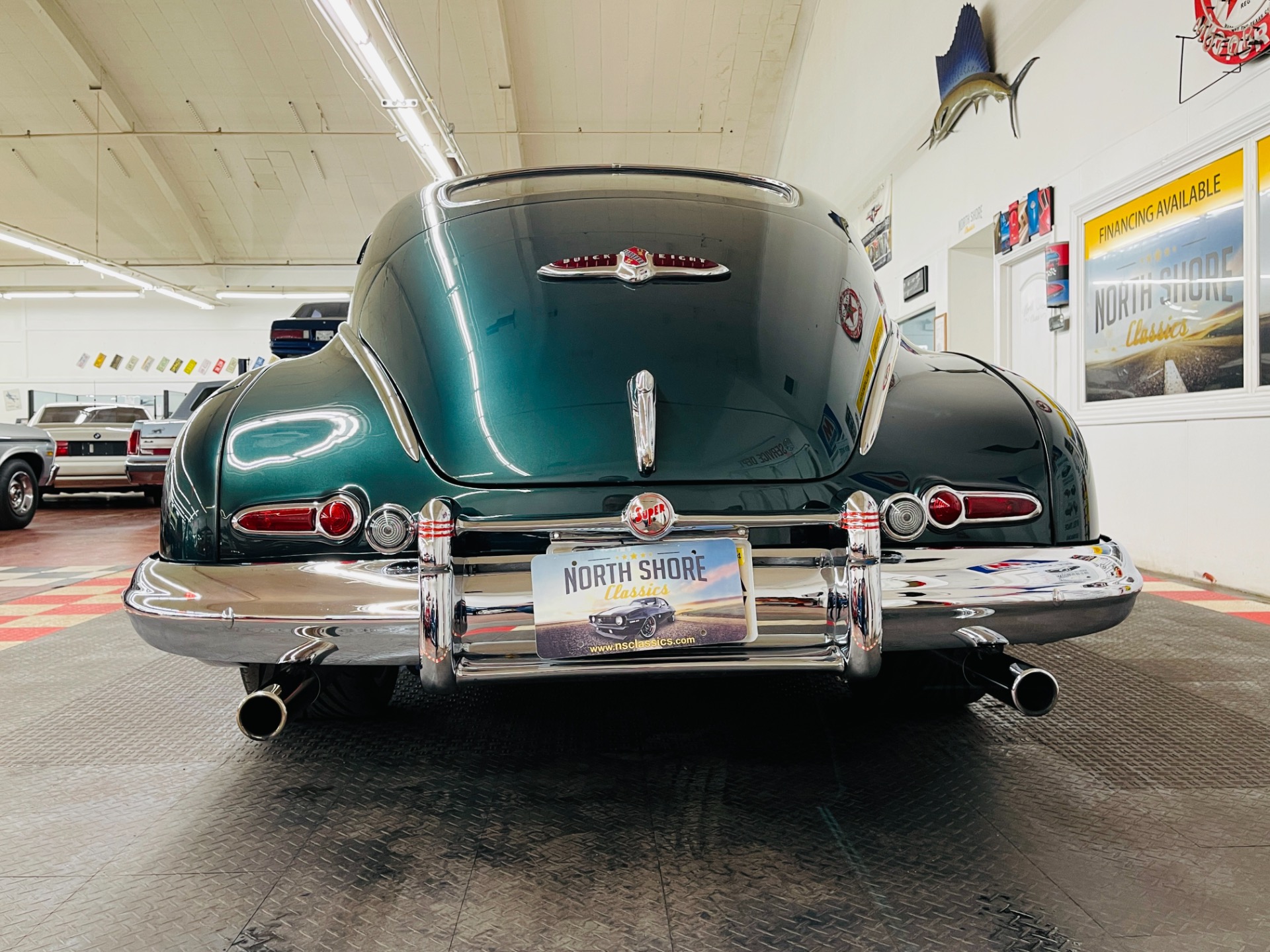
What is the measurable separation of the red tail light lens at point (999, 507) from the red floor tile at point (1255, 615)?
2.54 metres

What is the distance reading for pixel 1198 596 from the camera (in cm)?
395

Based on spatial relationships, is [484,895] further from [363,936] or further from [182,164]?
[182,164]

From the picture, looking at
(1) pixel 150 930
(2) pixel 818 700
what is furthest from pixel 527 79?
(1) pixel 150 930

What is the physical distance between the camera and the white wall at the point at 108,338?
20750 mm

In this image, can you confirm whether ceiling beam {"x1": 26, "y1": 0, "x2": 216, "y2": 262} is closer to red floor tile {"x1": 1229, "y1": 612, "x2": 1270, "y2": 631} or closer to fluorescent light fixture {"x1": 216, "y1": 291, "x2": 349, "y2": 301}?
fluorescent light fixture {"x1": 216, "y1": 291, "x2": 349, "y2": 301}

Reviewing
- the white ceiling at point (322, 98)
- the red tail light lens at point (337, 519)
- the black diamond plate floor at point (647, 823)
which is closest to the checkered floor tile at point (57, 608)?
the black diamond plate floor at point (647, 823)

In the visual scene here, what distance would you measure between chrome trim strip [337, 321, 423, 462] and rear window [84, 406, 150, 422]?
1135 centimetres

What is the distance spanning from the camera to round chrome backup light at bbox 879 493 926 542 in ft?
4.94

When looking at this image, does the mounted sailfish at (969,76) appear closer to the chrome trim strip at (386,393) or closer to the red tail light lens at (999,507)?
the red tail light lens at (999,507)

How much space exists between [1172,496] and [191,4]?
1389cm

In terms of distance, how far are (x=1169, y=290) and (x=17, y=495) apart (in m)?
9.15

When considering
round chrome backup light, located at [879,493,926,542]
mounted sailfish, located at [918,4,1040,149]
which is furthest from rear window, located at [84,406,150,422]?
round chrome backup light, located at [879,493,926,542]

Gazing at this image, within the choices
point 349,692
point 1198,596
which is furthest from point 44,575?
point 1198,596

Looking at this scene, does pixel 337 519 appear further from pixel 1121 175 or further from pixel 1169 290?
pixel 1121 175
